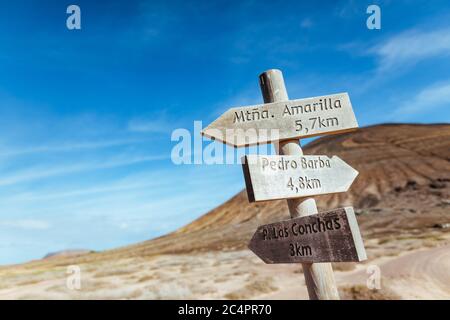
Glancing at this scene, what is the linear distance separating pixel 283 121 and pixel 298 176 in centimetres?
76

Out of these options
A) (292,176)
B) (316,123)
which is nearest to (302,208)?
(292,176)

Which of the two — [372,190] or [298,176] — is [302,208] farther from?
[372,190]

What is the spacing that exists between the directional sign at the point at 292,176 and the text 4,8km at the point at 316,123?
410 millimetres

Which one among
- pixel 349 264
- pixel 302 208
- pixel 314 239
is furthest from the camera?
pixel 349 264

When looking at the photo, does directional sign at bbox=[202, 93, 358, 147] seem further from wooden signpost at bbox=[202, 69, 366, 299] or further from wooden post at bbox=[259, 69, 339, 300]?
wooden post at bbox=[259, 69, 339, 300]

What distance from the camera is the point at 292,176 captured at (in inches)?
166

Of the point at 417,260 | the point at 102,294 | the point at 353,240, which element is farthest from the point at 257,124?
the point at 417,260

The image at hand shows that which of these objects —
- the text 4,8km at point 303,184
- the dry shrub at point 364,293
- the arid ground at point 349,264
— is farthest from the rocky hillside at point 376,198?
the text 4,8km at point 303,184

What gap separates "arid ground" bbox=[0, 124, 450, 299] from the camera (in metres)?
12.3

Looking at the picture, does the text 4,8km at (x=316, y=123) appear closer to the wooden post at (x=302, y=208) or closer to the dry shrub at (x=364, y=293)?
the wooden post at (x=302, y=208)

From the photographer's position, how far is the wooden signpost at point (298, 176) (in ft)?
12.6

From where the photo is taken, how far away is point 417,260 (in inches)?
558

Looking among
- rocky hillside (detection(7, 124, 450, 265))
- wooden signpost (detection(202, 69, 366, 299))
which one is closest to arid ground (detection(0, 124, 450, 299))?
rocky hillside (detection(7, 124, 450, 265))
